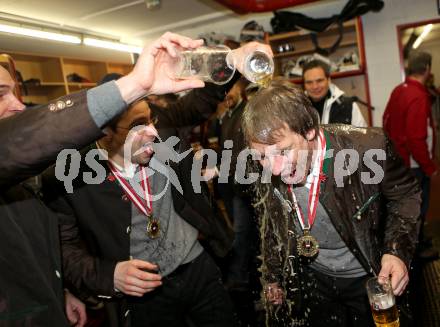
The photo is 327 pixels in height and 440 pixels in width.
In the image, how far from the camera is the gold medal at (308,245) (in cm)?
179

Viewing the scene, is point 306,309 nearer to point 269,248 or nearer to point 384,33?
point 269,248

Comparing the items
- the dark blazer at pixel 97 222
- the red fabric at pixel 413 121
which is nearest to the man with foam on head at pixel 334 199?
the dark blazer at pixel 97 222

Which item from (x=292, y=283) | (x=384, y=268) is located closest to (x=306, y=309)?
(x=292, y=283)

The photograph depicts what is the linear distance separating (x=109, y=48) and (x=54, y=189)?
6168mm

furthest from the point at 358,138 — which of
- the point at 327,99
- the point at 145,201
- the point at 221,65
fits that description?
the point at 327,99

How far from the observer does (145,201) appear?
1.86 metres

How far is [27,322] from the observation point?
50.1 inches

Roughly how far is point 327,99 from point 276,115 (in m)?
2.25

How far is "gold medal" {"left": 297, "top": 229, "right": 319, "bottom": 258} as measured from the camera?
179 cm

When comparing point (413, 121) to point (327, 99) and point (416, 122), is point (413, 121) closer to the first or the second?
point (416, 122)

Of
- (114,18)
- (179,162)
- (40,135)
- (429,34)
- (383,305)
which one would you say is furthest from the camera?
(429,34)

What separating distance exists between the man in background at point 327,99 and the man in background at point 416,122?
57 cm

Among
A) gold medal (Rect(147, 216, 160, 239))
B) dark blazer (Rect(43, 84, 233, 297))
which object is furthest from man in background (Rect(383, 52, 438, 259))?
gold medal (Rect(147, 216, 160, 239))

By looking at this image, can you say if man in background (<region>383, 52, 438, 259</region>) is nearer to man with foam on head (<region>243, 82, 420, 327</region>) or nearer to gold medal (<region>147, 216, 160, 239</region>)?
man with foam on head (<region>243, 82, 420, 327</region>)
